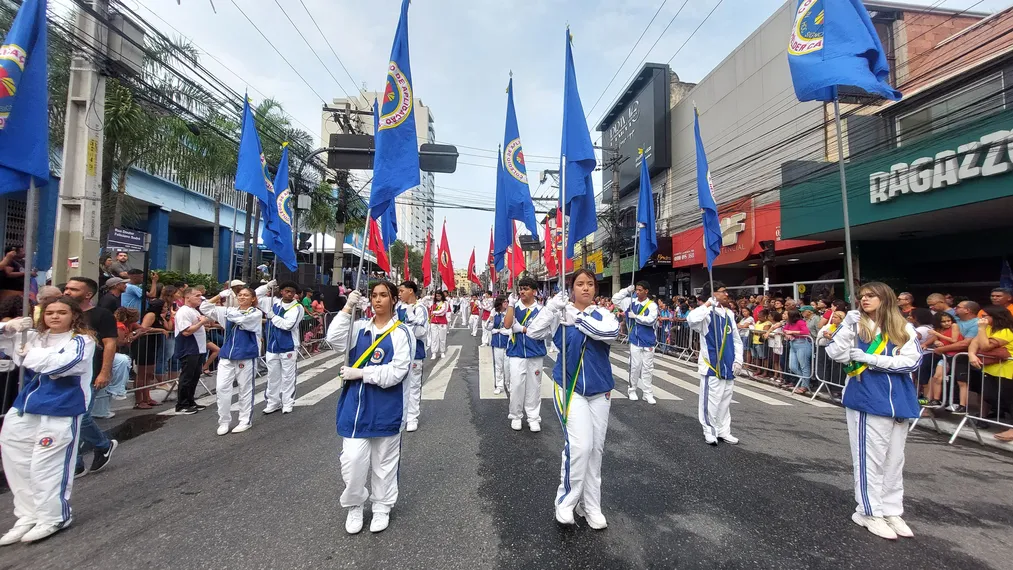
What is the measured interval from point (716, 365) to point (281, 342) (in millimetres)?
5460

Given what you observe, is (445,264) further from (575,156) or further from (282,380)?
(575,156)

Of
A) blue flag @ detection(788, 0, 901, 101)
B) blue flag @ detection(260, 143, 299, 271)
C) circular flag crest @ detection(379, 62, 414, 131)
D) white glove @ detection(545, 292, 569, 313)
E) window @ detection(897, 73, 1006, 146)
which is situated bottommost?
white glove @ detection(545, 292, 569, 313)

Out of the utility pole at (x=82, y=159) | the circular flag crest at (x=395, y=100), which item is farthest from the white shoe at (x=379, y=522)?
the utility pole at (x=82, y=159)

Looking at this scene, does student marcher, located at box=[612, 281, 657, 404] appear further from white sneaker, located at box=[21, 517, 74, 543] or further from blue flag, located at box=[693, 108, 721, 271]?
white sneaker, located at box=[21, 517, 74, 543]

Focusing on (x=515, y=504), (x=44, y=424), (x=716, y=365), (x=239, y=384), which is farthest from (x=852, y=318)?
(x=239, y=384)

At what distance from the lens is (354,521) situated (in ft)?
10.1

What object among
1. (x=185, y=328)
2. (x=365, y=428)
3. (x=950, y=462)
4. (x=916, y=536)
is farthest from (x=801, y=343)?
(x=185, y=328)

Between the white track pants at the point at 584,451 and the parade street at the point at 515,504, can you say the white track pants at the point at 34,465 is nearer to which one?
the parade street at the point at 515,504

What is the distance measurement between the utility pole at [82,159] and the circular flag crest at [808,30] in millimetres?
9392

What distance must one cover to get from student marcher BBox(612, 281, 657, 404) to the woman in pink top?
10.5 ft

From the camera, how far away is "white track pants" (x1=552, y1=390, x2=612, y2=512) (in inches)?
124

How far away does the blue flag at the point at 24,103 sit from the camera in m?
3.34

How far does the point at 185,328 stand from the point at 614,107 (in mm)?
28491

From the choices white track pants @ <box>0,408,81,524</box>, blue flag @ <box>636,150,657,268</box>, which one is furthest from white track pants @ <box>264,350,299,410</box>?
blue flag @ <box>636,150,657,268</box>
